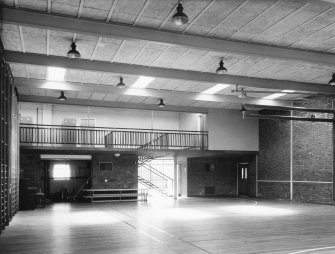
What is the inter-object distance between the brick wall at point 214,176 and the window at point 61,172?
678 cm

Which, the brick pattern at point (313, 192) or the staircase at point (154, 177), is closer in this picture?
the brick pattern at point (313, 192)

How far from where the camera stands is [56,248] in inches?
279

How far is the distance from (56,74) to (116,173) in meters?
8.36

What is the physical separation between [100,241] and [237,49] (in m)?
5.34

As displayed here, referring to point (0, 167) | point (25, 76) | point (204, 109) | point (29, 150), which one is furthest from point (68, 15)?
point (204, 109)

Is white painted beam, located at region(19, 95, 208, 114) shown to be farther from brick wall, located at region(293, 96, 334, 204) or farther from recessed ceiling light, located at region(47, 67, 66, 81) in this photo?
brick wall, located at region(293, 96, 334, 204)

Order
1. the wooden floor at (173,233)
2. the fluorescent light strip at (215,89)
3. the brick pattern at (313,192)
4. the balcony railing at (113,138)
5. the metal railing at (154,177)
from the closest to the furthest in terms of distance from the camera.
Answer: the wooden floor at (173,233) < the fluorescent light strip at (215,89) < the brick pattern at (313,192) < the balcony railing at (113,138) < the metal railing at (154,177)

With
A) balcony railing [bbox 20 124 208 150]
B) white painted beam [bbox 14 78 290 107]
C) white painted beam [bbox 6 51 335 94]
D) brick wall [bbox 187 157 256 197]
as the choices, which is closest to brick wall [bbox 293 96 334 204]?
white painted beam [bbox 14 78 290 107]

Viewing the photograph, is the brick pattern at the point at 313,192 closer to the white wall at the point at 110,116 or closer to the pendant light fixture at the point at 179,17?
the white wall at the point at 110,116

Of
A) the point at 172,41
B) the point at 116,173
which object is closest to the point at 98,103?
the point at 116,173

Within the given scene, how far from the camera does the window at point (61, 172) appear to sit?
2055 cm

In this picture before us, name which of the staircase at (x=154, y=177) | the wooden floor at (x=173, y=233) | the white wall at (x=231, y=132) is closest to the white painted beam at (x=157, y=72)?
the wooden floor at (x=173, y=233)

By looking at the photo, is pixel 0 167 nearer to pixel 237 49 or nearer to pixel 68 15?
pixel 68 15

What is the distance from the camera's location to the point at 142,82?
14.0 meters
